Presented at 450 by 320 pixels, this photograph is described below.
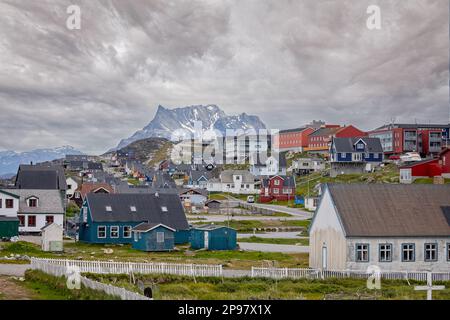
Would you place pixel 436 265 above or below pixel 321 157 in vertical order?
below

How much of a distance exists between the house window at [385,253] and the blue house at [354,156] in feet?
282

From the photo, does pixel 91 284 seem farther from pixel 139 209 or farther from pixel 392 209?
pixel 139 209

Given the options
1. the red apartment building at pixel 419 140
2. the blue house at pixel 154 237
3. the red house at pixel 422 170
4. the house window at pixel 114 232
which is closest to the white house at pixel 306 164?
the red apartment building at pixel 419 140

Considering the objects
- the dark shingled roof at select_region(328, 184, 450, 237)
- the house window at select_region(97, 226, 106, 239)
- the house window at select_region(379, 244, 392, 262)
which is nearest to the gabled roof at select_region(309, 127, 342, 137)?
the house window at select_region(97, 226, 106, 239)

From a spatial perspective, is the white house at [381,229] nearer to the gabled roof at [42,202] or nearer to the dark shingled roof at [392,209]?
the dark shingled roof at [392,209]

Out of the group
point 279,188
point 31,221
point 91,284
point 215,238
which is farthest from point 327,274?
point 279,188

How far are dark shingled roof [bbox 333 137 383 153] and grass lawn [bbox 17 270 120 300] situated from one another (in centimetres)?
9807

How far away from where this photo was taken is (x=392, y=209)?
44.1 metres

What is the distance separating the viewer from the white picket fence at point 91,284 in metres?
23.4
